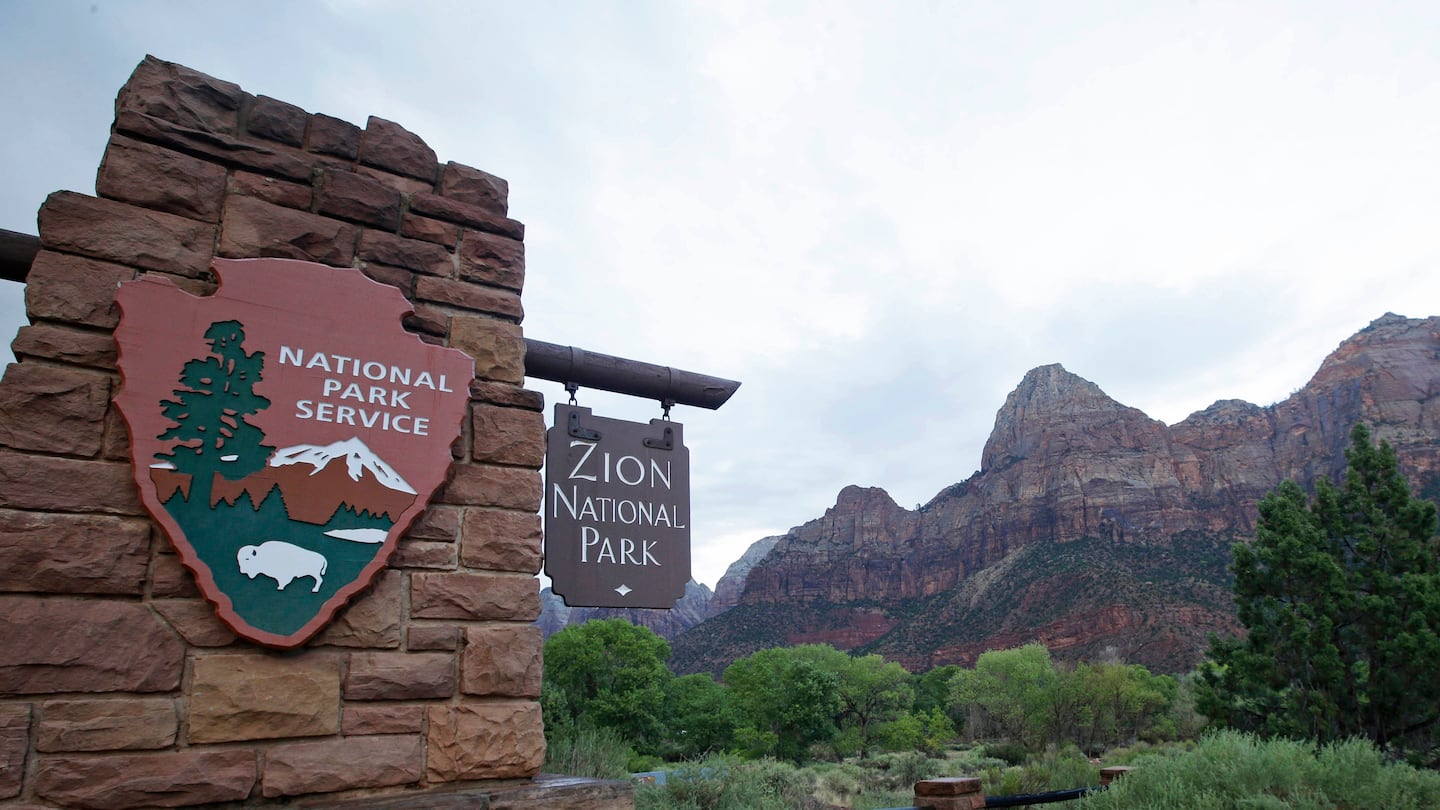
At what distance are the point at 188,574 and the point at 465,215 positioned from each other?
153cm

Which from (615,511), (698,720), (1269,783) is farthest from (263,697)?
(698,720)

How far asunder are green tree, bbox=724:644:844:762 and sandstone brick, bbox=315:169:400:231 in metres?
36.9

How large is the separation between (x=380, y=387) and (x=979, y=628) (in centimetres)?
7873

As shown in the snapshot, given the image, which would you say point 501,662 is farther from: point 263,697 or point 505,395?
point 505,395

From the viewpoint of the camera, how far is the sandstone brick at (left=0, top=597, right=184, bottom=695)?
6.73ft

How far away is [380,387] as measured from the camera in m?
2.72

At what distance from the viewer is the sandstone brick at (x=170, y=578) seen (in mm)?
2260

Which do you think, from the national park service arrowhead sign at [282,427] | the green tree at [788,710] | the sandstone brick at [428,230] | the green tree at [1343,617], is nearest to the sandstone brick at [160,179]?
the national park service arrowhead sign at [282,427]

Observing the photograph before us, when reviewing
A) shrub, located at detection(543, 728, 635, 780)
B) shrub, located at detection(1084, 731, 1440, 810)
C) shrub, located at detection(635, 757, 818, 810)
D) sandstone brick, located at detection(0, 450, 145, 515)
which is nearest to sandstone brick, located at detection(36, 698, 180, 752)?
sandstone brick, located at detection(0, 450, 145, 515)

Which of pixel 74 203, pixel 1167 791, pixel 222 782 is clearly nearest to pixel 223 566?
pixel 222 782

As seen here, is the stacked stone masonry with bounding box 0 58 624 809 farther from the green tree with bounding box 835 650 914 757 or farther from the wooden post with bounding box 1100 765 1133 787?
the green tree with bounding box 835 650 914 757

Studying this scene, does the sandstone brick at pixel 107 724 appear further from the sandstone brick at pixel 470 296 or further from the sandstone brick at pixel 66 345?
the sandstone brick at pixel 470 296

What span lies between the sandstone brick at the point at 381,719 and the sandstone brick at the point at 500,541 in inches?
18.8

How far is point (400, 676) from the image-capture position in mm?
2533
